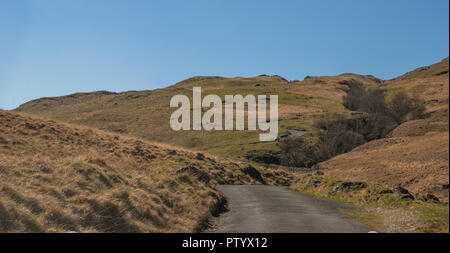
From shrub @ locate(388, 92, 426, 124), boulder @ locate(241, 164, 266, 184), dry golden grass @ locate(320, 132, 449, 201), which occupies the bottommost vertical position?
boulder @ locate(241, 164, 266, 184)

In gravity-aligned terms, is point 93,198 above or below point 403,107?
below

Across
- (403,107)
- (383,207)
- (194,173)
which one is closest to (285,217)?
(383,207)

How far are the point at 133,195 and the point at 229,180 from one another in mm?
24534

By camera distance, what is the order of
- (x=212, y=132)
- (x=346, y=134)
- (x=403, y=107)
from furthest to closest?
(x=212, y=132) → (x=346, y=134) → (x=403, y=107)

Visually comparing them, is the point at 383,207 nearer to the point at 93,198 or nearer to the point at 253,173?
the point at 93,198

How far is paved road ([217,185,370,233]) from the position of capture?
14656 mm

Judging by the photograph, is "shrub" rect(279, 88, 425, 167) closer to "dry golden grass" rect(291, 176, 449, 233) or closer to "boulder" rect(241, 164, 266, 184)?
"boulder" rect(241, 164, 266, 184)

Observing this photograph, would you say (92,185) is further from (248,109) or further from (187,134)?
(248,109)

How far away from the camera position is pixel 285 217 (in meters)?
17.4

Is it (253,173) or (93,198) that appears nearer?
(93,198)

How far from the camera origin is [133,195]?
17172mm

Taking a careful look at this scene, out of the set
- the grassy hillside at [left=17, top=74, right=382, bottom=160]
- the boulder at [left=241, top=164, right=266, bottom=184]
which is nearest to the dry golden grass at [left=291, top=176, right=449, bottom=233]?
the boulder at [left=241, top=164, right=266, bottom=184]

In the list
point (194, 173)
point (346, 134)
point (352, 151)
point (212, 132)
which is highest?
point (212, 132)
